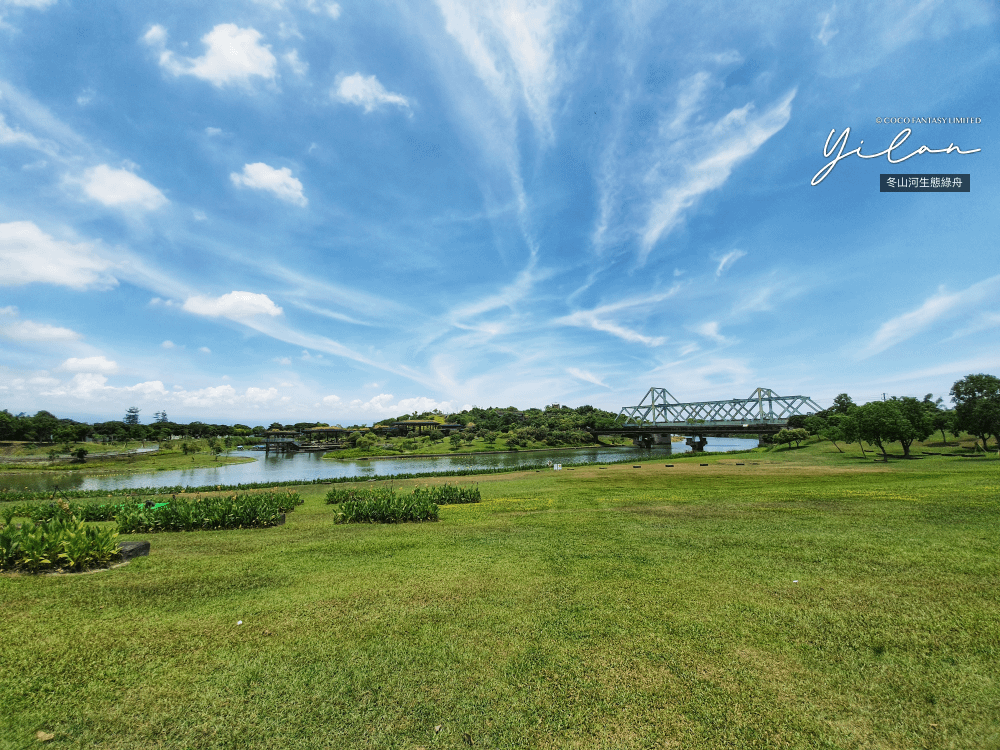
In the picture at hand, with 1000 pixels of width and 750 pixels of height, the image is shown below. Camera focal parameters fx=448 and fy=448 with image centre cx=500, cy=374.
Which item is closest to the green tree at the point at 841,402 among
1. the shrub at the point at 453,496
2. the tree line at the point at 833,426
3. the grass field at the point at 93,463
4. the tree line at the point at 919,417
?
the tree line at the point at 833,426

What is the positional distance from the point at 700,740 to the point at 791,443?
321 ft

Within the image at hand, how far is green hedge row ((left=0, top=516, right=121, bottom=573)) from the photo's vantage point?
9.88m

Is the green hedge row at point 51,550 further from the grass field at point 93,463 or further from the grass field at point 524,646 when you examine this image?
the grass field at point 93,463

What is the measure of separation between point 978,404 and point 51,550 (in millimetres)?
67591

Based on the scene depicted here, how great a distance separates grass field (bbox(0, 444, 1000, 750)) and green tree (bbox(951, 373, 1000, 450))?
46725 millimetres

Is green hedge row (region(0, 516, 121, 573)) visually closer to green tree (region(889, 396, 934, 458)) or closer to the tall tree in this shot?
green tree (region(889, 396, 934, 458))

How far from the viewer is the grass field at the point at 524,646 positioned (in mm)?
4766

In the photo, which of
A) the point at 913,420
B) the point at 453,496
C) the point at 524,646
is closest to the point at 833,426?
the point at 913,420

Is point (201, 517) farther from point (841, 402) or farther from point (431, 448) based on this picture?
point (841, 402)

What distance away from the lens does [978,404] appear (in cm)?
4481

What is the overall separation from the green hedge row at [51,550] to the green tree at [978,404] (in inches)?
2589

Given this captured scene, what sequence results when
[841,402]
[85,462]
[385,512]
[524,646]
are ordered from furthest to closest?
1. [841,402]
2. [85,462]
3. [385,512]
4. [524,646]

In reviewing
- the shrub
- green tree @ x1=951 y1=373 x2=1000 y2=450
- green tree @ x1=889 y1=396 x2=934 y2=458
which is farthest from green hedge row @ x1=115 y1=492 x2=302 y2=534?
green tree @ x1=951 y1=373 x2=1000 y2=450

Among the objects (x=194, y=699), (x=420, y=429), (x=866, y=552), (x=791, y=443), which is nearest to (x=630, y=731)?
(x=194, y=699)
